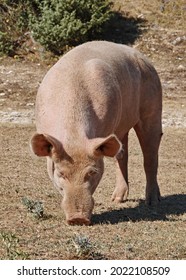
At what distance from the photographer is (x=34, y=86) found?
21281 mm

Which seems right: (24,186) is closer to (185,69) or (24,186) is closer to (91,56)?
(91,56)

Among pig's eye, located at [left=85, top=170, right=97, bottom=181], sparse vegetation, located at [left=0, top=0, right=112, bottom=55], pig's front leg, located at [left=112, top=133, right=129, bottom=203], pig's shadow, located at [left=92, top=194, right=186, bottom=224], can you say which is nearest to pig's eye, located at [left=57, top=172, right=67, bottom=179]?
pig's eye, located at [left=85, top=170, right=97, bottom=181]

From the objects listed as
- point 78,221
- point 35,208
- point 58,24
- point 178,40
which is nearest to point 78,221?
point 78,221

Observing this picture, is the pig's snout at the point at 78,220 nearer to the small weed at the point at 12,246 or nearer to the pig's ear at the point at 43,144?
the pig's ear at the point at 43,144

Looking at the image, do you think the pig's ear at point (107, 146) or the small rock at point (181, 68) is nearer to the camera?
the pig's ear at point (107, 146)

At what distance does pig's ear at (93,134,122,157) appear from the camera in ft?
24.6

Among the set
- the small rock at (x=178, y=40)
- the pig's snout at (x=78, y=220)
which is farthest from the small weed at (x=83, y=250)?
the small rock at (x=178, y=40)

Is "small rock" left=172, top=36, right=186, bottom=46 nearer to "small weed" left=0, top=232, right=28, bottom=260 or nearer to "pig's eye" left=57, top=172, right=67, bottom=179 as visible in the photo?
"pig's eye" left=57, top=172, right=67, bottom=179

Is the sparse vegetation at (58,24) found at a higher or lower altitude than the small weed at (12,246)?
lower

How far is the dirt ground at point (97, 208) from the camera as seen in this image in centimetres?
650

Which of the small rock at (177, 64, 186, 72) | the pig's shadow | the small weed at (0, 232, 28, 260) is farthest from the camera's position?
the small rock at (177, 64, 186, 72)

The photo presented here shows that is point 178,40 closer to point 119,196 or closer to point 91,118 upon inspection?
point 119,196

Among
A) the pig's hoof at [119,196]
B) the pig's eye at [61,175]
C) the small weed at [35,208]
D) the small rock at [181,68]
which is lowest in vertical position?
the small rock at [181,68]

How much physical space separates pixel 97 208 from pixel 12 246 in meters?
2.82
